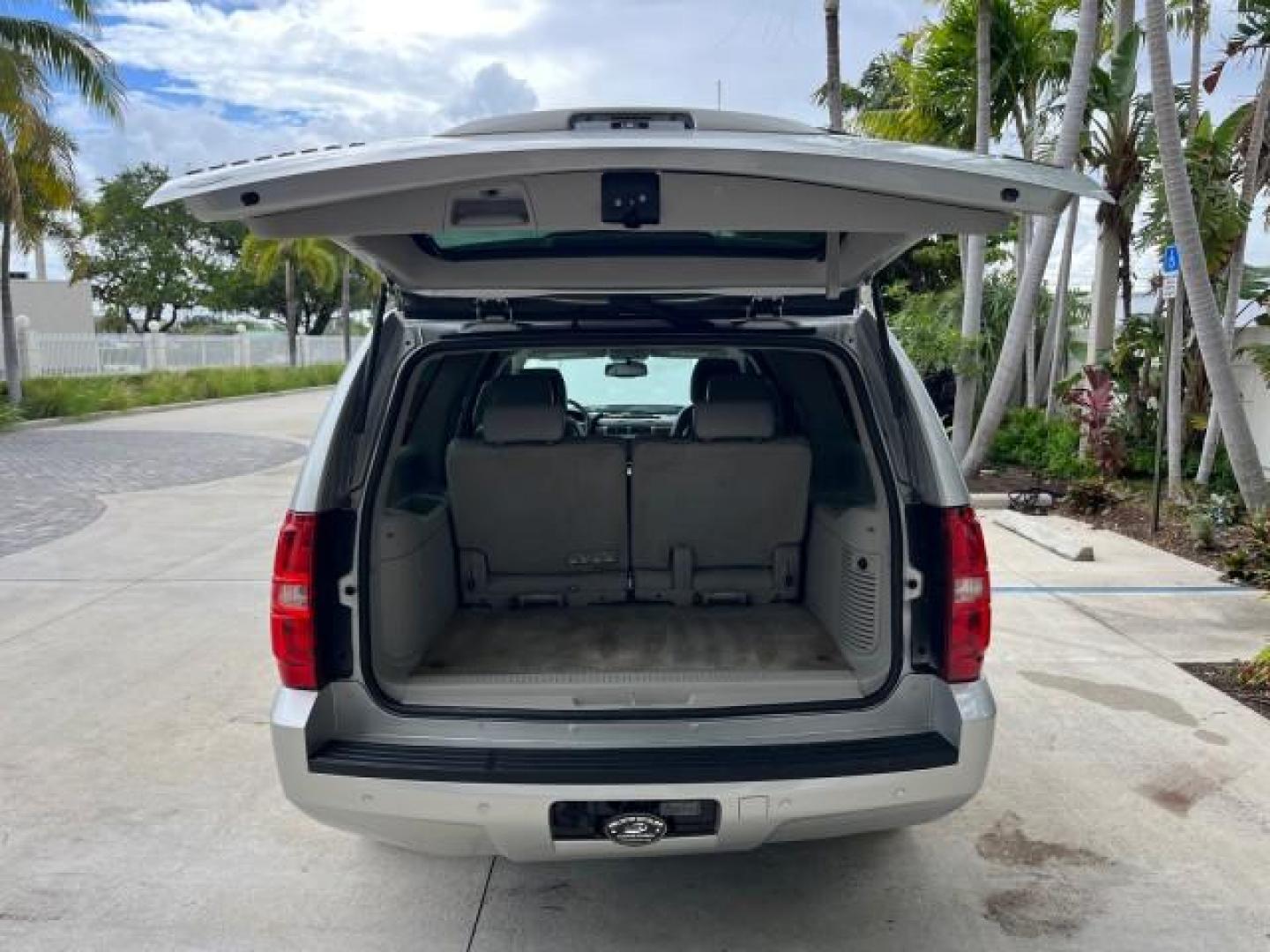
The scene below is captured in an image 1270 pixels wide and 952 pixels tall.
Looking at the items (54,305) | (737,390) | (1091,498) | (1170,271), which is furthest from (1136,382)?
(54,305)

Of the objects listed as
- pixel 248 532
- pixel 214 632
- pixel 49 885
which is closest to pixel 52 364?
pixel 248 532

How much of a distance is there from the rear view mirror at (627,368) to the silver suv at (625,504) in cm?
186

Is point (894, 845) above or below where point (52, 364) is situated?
below

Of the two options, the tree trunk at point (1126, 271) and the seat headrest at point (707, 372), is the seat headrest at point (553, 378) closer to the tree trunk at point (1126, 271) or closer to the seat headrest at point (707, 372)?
the seat headrest at point (707, 372)

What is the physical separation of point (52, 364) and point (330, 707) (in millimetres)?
22667

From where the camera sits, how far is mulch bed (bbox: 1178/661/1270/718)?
4512 mm

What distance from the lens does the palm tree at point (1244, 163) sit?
7965 millimetres

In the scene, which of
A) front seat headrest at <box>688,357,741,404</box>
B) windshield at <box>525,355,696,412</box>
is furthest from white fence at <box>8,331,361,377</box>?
front seat headrest at <box>688,357,741,404</box>

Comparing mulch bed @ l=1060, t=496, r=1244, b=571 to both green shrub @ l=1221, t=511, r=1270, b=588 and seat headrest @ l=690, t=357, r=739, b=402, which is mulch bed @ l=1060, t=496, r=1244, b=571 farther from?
seat headrest @ l=690, t=357, r=739, b=402

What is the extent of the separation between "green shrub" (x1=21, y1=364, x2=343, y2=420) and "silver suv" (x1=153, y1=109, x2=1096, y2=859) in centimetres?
1753

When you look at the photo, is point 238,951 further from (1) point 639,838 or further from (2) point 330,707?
(1) point 639,838

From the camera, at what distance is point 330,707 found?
263 centimetres

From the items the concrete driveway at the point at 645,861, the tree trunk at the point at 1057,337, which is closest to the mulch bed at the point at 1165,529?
the concrete driveway at the point at 645,861

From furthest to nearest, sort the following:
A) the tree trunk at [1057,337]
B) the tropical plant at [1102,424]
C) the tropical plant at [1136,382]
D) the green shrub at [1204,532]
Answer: the tree trunk at [1057,337]
the tropical plant at [1136,382]
the tropical plant at [1102,424]
the green shrub at [1204,532]
